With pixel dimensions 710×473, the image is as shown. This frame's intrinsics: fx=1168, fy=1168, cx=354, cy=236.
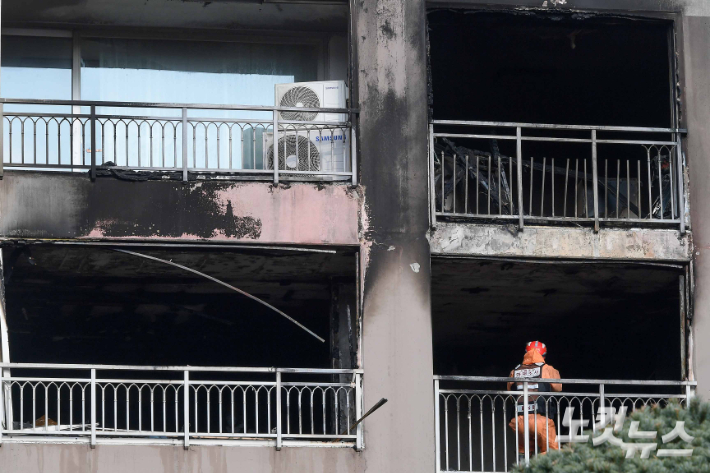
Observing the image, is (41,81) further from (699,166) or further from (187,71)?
(699,166)

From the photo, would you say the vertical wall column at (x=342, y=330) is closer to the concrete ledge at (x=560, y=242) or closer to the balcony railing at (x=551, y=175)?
the balcony railing at (x=551, y=175)

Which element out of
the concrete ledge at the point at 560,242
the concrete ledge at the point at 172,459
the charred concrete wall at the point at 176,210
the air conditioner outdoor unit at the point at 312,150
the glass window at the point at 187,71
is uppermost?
the glass window at the point at 187,71

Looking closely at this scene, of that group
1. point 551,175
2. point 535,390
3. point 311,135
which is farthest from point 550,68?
point 535,390

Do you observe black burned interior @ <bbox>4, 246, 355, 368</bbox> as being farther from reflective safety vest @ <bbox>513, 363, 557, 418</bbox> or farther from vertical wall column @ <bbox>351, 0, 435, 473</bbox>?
reflective safety vest @ <bbox>513, 363, 557, 418</bbox>

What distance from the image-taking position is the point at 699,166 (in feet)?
41.3

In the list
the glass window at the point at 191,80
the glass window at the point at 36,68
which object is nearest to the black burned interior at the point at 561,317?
the glass window at the point at 191,80

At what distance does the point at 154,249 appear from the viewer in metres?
11.8

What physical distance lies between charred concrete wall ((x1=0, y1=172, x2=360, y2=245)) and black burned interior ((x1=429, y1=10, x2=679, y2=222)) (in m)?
1.31

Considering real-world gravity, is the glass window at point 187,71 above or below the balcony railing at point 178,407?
above

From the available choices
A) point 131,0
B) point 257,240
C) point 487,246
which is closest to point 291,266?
point 257,240

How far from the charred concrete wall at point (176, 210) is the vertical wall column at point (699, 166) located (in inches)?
145

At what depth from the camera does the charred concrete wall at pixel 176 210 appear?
1158 cm

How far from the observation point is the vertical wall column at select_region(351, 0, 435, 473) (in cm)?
1154

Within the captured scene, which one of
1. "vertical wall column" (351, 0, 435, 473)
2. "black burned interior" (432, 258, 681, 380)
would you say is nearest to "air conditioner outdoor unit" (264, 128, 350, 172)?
"vertical wall column" (351, 0, 435, 473)
